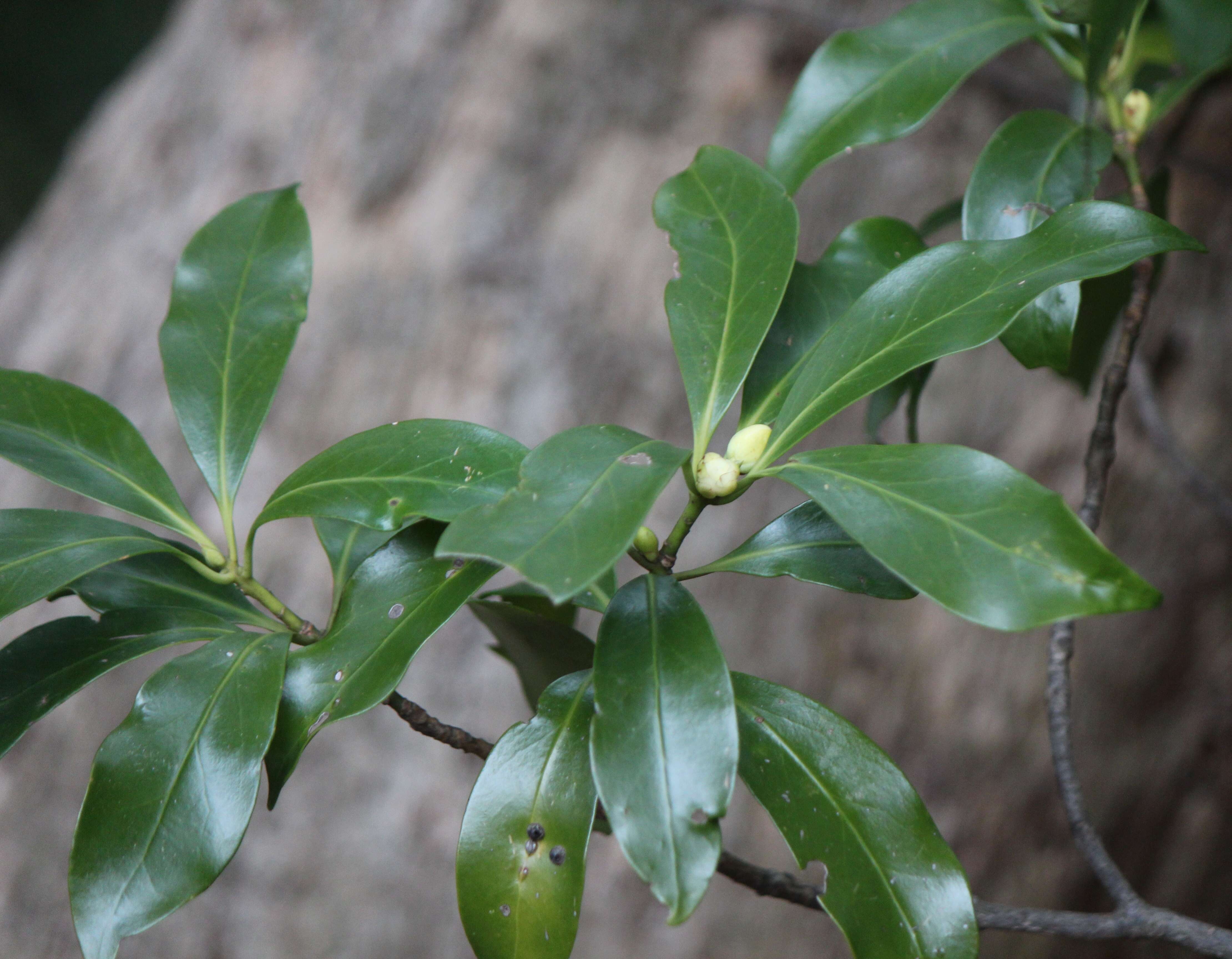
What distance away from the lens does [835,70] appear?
0.71m

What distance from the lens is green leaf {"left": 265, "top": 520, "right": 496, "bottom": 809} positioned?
0.48m

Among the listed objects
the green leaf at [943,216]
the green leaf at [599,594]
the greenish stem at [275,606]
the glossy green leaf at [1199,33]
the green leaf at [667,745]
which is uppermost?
the glossy green leaf at [1199,33]

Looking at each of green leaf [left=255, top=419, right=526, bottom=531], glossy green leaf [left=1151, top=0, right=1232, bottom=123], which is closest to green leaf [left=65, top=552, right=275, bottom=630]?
green leaf [left=255, top=419, right=526, bottom=531]

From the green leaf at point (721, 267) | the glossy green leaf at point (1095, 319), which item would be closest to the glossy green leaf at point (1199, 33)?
the glossy green leaf at point (1095, 319)

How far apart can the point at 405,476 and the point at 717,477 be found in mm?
177

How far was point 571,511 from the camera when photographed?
408 mm

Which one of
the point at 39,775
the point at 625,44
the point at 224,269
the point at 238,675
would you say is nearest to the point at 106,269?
the point at 39,775

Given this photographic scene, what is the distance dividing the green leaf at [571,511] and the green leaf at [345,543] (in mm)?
246

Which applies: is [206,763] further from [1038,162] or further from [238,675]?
[1038,162]

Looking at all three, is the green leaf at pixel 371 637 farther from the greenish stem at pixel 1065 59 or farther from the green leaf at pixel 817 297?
the greenish stem at pixel 1065 59

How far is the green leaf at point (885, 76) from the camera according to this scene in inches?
27.0

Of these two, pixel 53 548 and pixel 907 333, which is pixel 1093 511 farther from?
pixel 53 548

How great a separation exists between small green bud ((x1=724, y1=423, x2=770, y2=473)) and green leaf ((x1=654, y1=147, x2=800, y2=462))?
2 cm

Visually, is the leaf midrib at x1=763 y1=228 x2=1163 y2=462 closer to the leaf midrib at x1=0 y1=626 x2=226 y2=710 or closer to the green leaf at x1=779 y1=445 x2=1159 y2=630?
the green leaf at x1=779 y1=445 x2=1159 y2=630
